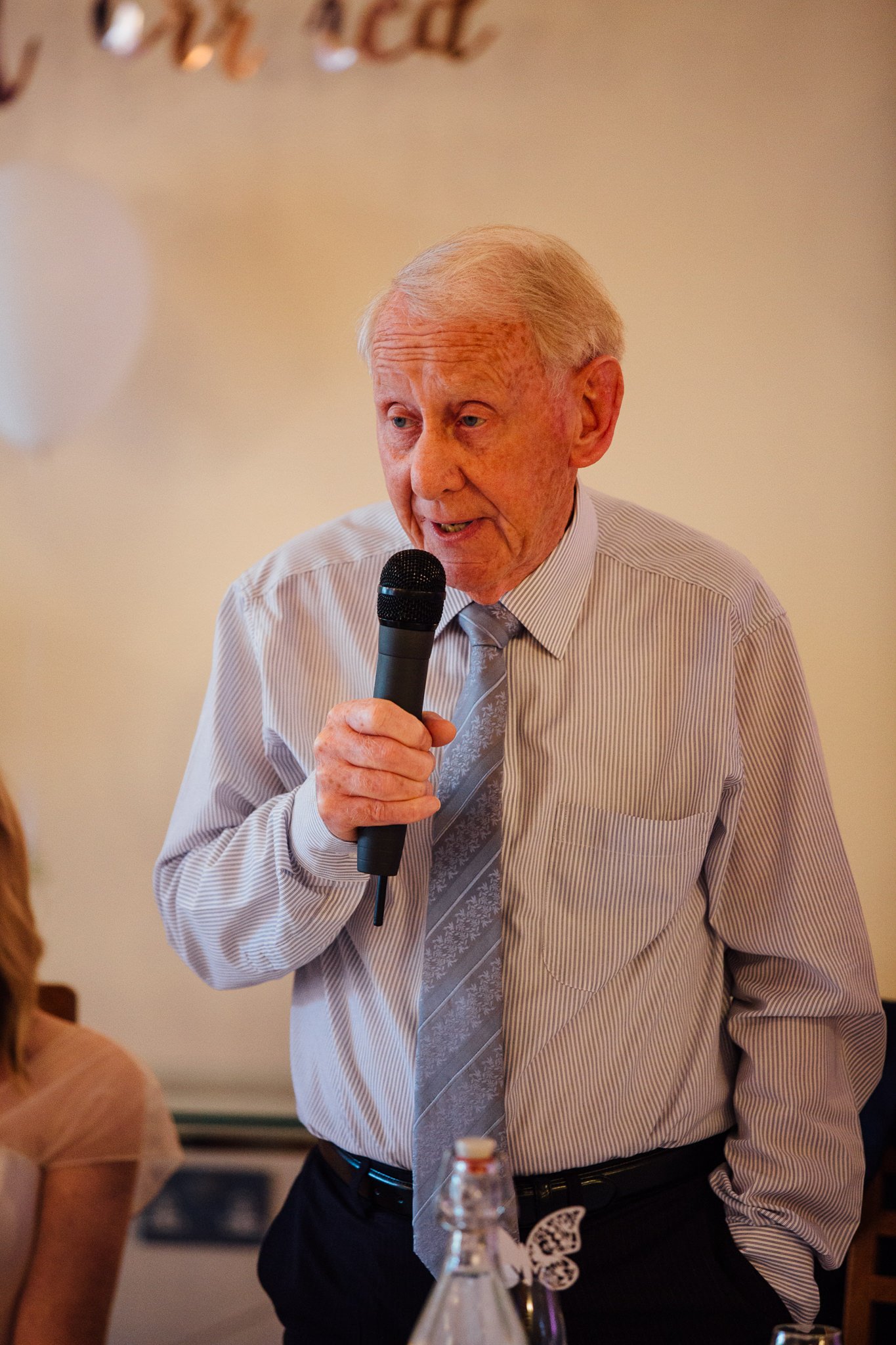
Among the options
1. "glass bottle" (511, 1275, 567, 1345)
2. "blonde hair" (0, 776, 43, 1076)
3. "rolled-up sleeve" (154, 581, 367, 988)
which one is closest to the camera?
"glass bottle" (511, 1275, 567, 1345)

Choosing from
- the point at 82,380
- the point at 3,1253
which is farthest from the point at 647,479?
the point at 3,1253

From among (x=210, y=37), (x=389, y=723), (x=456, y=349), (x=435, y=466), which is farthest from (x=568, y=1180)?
(x=210, y=37)

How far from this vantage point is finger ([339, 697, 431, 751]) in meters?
0.98

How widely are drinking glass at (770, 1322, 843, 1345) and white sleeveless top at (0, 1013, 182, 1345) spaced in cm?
101

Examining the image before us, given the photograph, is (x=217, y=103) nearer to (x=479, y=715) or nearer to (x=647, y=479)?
(x=647, y=479)

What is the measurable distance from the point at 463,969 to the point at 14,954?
29.7 inches

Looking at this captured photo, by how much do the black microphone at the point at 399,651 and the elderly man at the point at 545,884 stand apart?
0.13 meters

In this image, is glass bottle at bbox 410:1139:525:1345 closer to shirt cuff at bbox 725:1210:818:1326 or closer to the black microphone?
the black microphone

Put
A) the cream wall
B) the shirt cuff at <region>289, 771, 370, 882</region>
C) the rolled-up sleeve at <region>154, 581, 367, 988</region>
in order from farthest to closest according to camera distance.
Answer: the cream wall < the rolled-up sleeve at <region>154, 581, 367, 988</region> < the shirt cuff at <region>289, 771, 370, 882</region>

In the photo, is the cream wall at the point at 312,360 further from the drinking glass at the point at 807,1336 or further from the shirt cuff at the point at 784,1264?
the drinking glass at the point at 807,1336

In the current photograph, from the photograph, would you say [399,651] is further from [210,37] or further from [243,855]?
[210,37]

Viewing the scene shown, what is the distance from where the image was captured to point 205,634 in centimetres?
201

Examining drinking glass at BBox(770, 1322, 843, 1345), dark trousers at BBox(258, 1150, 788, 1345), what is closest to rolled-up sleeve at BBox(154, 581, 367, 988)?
dark trousers at BBox(258, 1150, 788, 1345)

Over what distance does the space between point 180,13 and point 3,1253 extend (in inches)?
79.9
